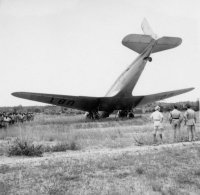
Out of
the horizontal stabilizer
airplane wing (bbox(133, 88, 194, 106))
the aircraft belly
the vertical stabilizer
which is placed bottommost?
the aircraft belly

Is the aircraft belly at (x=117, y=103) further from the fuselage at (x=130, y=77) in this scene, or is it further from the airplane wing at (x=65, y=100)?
the airplane wing at (x=65, y=100)

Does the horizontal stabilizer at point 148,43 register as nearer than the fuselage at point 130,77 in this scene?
Yes

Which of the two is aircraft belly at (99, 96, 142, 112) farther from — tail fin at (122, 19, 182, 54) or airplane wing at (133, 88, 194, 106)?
tail fin at (122, 19, 182, 54)

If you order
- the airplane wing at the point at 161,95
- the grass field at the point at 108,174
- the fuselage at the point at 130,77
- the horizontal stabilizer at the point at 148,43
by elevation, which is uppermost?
the horizontal stabilizer at the point at 148,43

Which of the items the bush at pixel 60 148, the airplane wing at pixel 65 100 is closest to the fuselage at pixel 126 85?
the airplane wing at pixel 65 100

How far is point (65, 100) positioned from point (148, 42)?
314 inches

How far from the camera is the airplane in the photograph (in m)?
23.5

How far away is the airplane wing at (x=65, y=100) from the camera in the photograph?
23428mm

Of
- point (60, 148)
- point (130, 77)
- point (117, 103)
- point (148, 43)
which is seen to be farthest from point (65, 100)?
point (60, 148)

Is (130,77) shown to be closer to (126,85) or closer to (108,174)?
(126,85)

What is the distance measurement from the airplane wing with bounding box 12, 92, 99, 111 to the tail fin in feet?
18.0

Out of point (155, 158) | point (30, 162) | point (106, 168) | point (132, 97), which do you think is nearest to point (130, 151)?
point (155, 158)

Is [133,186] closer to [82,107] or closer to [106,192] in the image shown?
[106,192]

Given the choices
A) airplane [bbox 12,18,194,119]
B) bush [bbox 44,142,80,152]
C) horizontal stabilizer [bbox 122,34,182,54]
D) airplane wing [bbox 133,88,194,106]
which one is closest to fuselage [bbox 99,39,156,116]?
airplane [bbox 12,18,194,119]
